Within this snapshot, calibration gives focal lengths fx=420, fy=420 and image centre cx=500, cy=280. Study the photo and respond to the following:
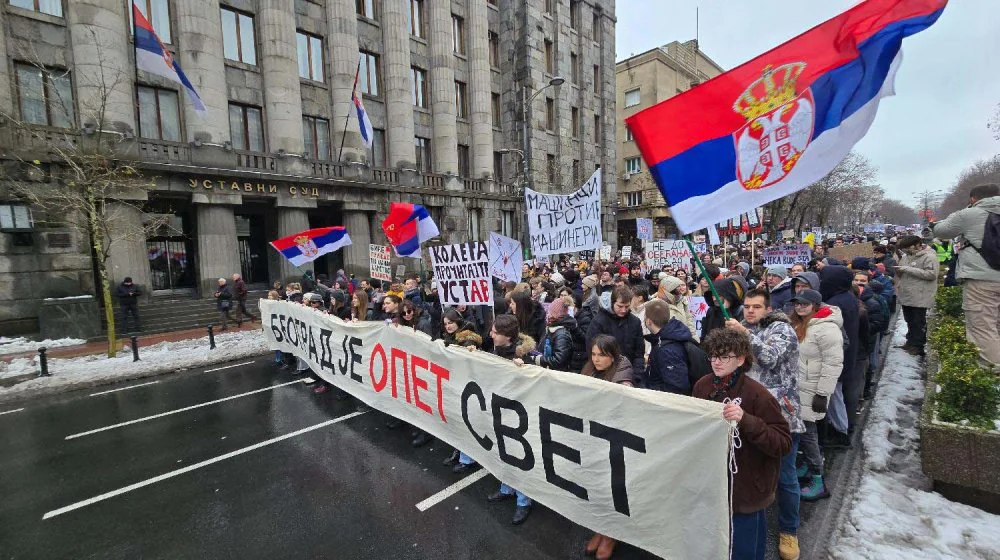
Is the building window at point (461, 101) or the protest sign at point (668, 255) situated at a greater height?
the building window at point (461, 101)

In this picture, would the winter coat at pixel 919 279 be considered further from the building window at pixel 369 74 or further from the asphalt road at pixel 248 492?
the building window at pixel 369 74

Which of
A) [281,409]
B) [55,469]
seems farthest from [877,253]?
[55,469]

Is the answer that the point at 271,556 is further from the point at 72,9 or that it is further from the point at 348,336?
the point at 72,9

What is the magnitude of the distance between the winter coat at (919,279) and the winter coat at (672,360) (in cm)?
655

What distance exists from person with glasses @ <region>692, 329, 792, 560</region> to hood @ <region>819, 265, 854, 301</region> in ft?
10.2

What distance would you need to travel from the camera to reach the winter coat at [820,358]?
11.8 feet

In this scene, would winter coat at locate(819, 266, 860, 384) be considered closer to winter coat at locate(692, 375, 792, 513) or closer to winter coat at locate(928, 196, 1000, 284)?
winter coat at locate(928, 196, 1000, 284)

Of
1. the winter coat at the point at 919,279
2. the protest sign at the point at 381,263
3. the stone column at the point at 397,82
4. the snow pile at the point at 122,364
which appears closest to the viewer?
the winter coat at the point at 919,279

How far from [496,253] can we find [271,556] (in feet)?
15.6


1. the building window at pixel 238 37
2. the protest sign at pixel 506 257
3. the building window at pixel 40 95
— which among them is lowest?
the protest sign at pixel 506 257

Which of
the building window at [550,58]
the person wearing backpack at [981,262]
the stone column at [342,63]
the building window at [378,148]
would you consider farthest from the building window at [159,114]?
the building window at [550,58]

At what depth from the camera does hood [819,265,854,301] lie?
4680 mm

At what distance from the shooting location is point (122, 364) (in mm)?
9812

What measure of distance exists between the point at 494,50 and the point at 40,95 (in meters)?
23.3
